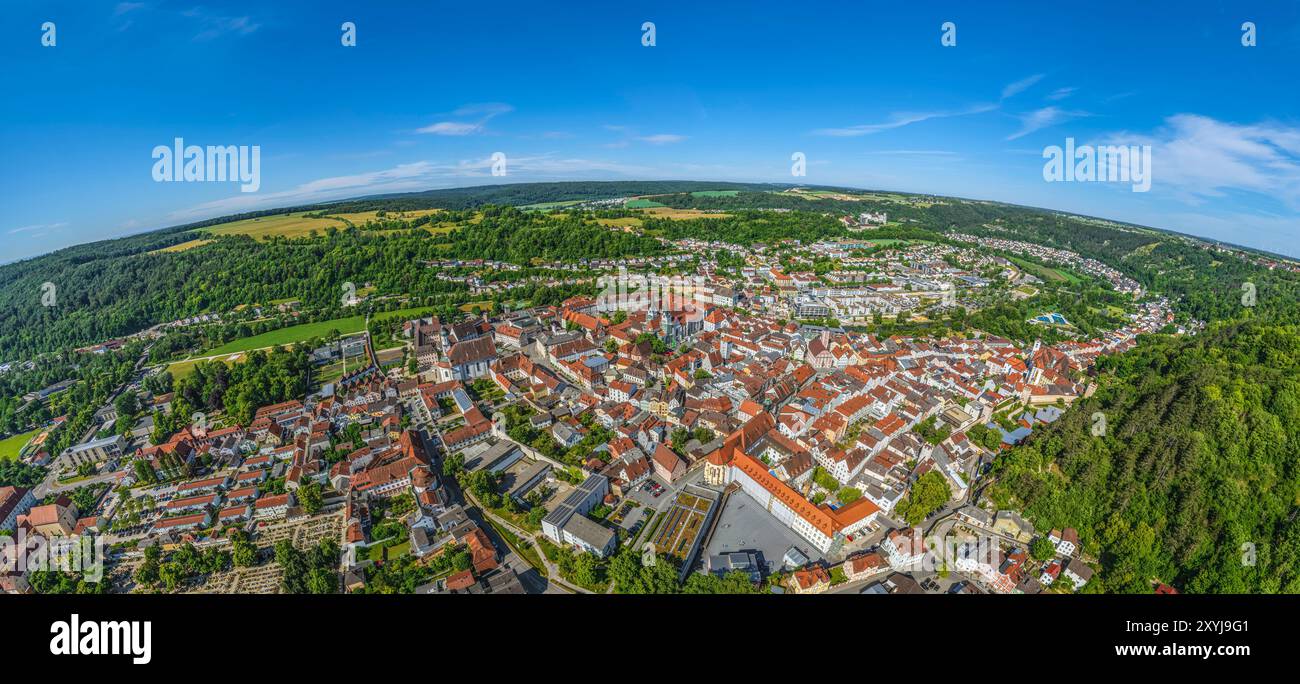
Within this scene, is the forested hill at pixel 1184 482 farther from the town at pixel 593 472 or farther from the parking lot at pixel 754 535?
the parking lot at pixel 754 535

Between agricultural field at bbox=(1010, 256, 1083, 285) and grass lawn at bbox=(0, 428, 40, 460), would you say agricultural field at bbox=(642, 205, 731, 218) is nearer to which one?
agricultural field at bbox=(1010, 256, 1083, 285)

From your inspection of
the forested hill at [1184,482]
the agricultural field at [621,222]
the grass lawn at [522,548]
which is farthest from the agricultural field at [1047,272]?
the grass lawn at [522,548]

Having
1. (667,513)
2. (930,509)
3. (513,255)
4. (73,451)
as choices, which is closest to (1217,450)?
(930,509)

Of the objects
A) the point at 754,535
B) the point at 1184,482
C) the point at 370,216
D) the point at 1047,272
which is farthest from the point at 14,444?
the point at 1047,272

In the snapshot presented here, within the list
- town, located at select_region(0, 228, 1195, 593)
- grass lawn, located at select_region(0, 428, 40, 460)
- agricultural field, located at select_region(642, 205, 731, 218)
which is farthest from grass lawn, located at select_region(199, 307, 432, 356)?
agricultural field, located at select_region(642, 205, 731, 218)
